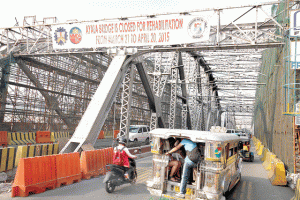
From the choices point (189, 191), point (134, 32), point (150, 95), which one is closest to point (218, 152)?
point (189, 191)

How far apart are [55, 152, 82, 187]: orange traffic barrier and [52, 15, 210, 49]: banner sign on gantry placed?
822 cm

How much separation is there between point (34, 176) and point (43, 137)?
49.3 ft

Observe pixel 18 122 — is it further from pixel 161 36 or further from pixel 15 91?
pixel 161 36

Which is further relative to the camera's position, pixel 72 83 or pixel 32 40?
pixel 72 83

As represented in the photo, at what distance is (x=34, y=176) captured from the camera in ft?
25.7

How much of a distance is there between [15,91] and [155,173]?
18.9m

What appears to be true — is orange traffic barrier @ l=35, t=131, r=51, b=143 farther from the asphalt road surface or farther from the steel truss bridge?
the asphalt road surface

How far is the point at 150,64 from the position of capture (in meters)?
43.6

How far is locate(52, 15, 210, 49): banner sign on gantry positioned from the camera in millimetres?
14703

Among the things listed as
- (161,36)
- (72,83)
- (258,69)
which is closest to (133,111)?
(72,83)

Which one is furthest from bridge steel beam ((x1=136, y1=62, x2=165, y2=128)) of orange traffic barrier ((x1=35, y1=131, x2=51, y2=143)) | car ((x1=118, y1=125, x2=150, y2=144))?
orange traffic barrier ((x1=35, y1=131, x2=51, y2=143))

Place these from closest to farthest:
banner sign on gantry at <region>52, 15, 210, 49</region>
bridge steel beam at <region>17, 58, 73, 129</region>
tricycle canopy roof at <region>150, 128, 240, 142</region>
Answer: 1. tricycle canopy roof at <region>150, 128, 240, 142</region>
2. banner sign on gantry at <region>52, 15, 210, 49</region>
3. bridge steel beam at <region>17, 58, 73, 129</region>

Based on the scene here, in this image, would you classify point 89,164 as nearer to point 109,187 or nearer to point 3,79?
point 109,187

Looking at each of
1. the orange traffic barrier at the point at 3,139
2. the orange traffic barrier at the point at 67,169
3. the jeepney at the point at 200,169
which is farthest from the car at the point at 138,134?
the jeepney at the point at 200,169
